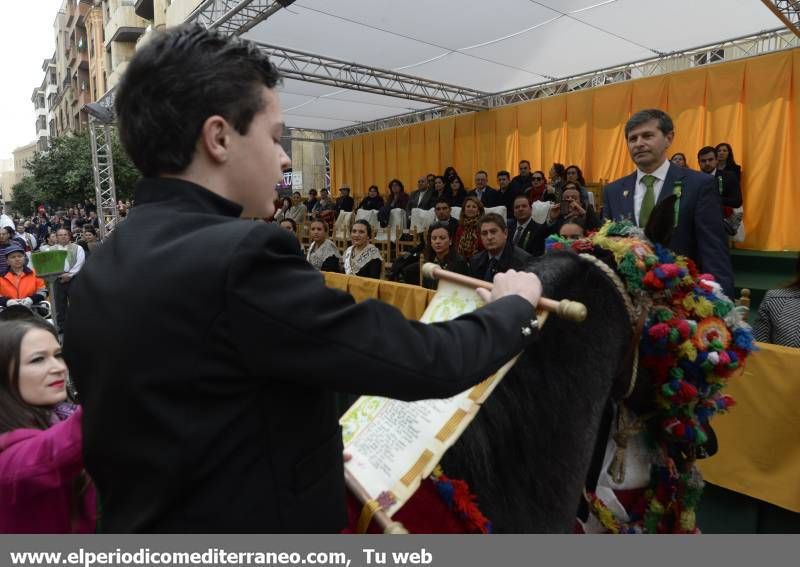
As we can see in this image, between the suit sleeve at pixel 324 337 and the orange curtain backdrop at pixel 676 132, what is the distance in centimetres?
901

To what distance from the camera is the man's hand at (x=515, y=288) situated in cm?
109

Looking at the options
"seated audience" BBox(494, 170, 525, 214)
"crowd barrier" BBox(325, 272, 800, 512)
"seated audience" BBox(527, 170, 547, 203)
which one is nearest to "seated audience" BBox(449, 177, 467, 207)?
"seated audience" BBox(494, 170, 525, 214)

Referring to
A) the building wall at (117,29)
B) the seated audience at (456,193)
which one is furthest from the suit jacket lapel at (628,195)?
the building wall at (117,29)

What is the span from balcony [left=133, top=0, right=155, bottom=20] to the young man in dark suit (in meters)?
30.8

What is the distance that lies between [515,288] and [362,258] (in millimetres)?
5671

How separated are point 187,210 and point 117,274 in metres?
0.15

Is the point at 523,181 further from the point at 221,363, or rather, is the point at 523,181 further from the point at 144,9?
the point at 144,9

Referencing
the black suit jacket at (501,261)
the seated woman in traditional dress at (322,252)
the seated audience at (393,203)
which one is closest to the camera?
the black suit jacket at (501,261)

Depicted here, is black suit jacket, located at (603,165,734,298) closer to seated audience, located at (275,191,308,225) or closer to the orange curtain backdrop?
the orange curtain backdrop

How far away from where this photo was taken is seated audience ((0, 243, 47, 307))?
6738mm

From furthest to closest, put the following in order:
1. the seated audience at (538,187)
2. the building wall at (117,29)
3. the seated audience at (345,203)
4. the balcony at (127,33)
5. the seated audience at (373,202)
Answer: the balcony at (127,33), the building wall at (117,29), the seated audience at (345,203), the seated audience at (373,202), the seated audience at (538,187)

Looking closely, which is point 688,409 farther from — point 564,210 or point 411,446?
point 564,210

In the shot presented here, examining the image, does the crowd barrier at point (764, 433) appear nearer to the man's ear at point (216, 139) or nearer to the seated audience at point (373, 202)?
the man's ear at point (216, 139)

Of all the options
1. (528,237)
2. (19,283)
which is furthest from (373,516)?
(19,283)
